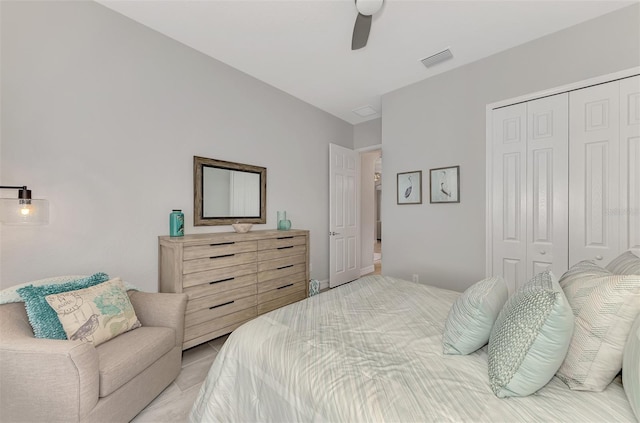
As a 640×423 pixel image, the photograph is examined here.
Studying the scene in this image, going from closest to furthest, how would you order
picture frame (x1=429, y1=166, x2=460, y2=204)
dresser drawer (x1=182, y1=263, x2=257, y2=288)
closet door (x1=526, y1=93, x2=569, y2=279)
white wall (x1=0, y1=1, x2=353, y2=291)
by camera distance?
white wall (x1=0, y1=1, x2=353, y2=291) → dresser drawer (x1=182, y1=263, x2=257, y2=288) → closet door (x1=526, y1=93, x2=569, y2=279) → picture frame (x1=429, y1=166, x2=460, y2=204)

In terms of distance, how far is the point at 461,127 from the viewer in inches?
117

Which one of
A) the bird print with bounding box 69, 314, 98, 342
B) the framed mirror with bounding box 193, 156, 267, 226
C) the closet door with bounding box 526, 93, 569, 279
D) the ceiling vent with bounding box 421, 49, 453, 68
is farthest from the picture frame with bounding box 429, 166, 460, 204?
the bird print with bounding box 69, 314, 98, 342

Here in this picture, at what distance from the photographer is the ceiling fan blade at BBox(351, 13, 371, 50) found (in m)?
1.91

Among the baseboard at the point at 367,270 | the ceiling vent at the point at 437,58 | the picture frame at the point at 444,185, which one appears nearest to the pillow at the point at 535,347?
the picture frame at the point at 444,185

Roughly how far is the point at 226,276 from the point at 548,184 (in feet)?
A: 10.3

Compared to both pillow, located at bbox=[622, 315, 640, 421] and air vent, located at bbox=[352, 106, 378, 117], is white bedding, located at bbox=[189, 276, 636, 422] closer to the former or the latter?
pillow, located at bbox=[622, 315, 640, 421]

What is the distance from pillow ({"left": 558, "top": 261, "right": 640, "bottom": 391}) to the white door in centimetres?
336

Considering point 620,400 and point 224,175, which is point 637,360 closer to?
point 620,400

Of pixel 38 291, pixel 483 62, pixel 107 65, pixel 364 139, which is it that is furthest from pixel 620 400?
pixel 364 139

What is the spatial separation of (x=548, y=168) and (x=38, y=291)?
4.01m

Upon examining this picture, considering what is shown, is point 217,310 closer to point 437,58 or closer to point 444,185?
point 444,185

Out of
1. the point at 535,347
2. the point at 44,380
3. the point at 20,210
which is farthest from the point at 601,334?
the point at 20,210

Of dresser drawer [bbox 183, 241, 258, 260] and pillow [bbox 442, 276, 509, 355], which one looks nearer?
pillow [bbox 442, 276, 509, 355]

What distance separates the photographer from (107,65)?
214 cm
